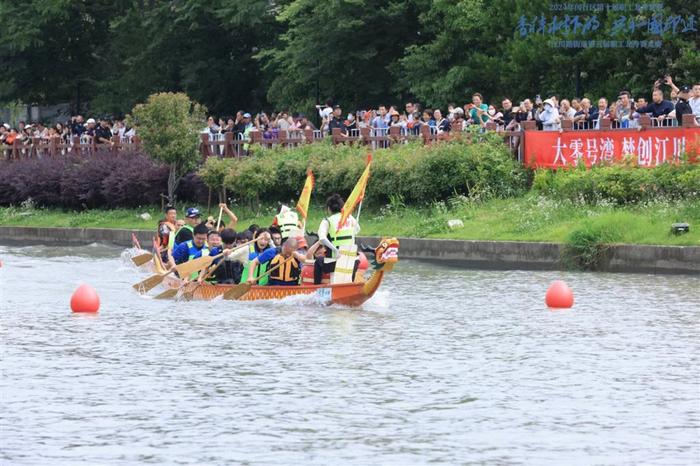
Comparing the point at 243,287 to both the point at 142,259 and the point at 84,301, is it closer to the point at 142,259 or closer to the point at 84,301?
the point at 84,301

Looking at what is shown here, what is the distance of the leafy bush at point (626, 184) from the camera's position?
2853 cm

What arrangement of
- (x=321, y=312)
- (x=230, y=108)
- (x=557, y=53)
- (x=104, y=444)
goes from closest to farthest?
(x=104, y=444), (x=321, y=312), (x=557, y=53), (x=230, y=108)

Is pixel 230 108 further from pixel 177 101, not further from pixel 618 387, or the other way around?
pixel 618 387

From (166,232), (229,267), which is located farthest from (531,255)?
(229,267)

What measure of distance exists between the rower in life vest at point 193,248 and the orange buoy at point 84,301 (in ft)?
8.10

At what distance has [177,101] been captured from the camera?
1543 inches

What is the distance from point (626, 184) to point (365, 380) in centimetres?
1546

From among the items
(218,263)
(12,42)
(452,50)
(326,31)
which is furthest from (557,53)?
(12,42)

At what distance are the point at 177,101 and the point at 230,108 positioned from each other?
15.1 m

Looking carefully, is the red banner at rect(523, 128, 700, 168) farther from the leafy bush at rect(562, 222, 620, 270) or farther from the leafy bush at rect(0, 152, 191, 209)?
the leafy bush at rect(0, 152, 191, 209)

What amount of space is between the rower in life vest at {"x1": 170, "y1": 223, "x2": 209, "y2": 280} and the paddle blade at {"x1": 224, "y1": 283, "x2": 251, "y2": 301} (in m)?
1.25

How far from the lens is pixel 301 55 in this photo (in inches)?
1751

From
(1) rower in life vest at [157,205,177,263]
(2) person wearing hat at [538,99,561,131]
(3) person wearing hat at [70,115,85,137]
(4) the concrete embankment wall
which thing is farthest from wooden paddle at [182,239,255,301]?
(3) person wearing hat at [70,115,85,137]

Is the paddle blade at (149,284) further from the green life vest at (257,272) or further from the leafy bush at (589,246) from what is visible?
the leafy bush at (589,246)
